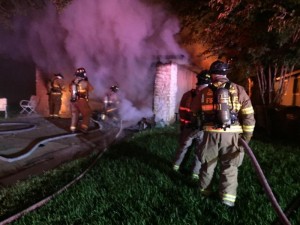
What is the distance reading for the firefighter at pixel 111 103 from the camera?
13.5 meters

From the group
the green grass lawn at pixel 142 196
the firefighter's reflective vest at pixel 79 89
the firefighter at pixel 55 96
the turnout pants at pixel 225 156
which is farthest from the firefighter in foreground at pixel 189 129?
the firefighter at pixel 55 96

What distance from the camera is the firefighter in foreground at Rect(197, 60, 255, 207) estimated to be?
159 inches

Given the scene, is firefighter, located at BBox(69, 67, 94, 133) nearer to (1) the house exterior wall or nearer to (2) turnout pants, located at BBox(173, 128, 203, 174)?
(1) the house exterior wall

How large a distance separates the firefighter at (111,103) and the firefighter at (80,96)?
10.8ft

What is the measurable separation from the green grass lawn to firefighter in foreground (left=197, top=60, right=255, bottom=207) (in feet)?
1.11

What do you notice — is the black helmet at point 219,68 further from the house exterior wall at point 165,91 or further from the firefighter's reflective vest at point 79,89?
the house exterior wall at point 165,91

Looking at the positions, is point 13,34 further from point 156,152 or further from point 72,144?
point 156,152

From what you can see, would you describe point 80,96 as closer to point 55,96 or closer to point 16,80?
point 55,96

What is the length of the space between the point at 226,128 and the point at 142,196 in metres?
1.43

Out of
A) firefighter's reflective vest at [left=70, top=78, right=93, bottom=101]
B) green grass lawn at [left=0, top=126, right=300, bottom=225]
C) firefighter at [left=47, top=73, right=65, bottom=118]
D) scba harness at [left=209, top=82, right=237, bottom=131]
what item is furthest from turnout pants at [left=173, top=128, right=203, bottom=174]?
firefighter at [left=47, top=73, right=65, bottom=118]

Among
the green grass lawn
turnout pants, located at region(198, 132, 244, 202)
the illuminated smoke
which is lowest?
the green grass lawn

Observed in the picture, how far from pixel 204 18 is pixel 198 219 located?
8.21 metres

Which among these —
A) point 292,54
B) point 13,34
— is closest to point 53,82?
point 13,34

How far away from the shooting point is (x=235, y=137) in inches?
162
